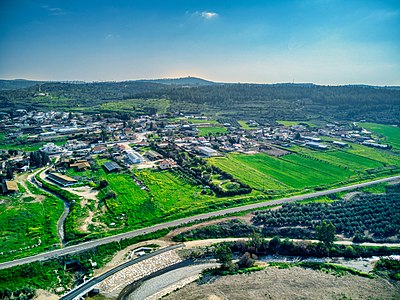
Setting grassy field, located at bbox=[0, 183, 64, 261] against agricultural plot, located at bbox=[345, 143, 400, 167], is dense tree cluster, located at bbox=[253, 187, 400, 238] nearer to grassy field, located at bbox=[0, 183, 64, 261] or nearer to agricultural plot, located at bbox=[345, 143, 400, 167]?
grassy field, located at bbox=[0, 183, 64, 261]

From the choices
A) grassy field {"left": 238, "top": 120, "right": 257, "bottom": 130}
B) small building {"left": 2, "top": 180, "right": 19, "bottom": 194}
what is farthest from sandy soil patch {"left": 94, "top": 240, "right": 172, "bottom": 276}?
grassy field {"left": 238, "top": 120, "right": 257, "bottom": 130}

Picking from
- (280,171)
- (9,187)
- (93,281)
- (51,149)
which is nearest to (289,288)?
(93,281)

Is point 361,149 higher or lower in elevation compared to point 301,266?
higher

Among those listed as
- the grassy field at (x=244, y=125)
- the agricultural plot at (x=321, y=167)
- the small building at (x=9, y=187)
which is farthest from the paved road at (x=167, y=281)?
the grassy field at (x=244, y=125)

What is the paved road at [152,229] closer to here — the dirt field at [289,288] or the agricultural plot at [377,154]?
the dirt field at [289,288]

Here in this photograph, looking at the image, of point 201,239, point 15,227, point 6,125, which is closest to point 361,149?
point 201,239

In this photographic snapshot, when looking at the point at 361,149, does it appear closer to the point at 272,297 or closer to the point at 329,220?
the point at 329,220

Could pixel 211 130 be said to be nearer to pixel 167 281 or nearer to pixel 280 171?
pixel 280 171
